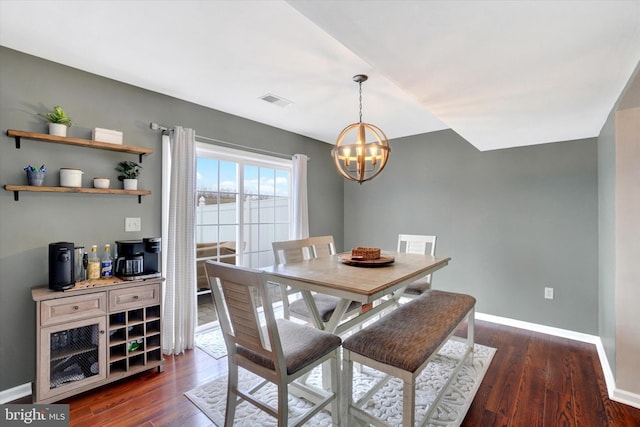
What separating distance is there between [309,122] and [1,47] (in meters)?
2.59

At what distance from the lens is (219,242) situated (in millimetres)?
3330

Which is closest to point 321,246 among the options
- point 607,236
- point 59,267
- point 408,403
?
point 408,403

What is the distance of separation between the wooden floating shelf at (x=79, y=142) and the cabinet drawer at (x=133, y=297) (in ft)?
3.70

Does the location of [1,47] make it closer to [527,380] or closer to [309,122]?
[309,122]

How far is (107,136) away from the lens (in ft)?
7.67

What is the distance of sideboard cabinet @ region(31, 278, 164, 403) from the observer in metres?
1.91

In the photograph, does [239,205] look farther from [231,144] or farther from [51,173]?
[51,173]

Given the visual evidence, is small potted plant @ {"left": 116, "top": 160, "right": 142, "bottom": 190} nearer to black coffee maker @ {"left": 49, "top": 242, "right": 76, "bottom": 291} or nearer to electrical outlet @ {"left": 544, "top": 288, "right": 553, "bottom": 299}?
black coffee maker @ {"left": 49, "top": 242, "right": 76, "bottom": 291}

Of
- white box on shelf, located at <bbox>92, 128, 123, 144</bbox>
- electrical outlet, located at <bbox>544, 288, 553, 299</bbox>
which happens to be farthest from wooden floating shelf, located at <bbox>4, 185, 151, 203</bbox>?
electrical outlet, located at <bbox>544, 288, 553, 299</bbox>

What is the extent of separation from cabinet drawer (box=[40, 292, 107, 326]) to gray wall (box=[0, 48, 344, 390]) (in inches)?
14.7

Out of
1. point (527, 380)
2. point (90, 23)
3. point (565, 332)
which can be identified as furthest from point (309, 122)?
point (565, 332)

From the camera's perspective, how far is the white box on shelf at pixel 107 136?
229 centimetres

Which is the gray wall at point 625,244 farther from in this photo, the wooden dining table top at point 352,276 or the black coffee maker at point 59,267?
the black coffee maker at point 59,267

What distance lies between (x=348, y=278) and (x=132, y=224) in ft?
6.65
